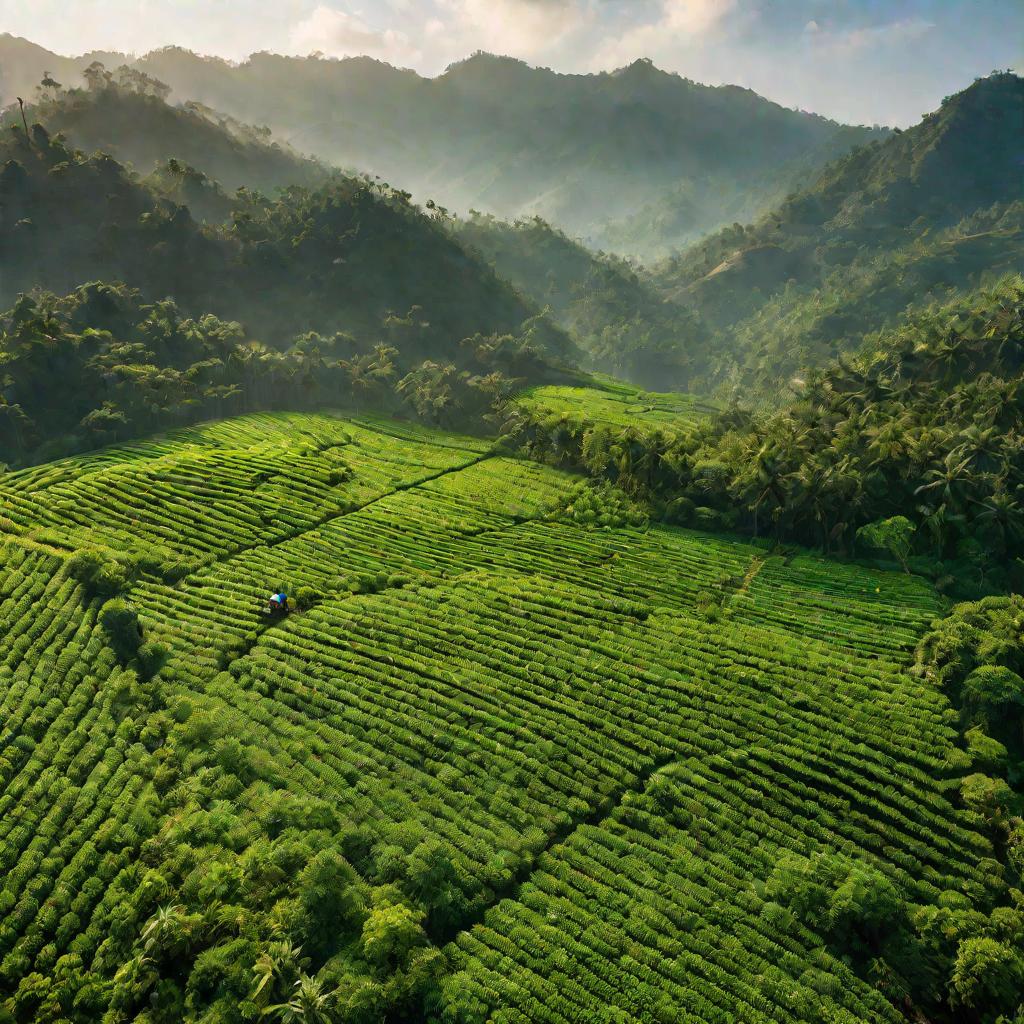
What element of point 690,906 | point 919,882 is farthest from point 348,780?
point 919,882

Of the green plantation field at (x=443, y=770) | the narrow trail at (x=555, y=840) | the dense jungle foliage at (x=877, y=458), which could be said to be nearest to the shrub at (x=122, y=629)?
the green plantation field at (x=443, y=770)

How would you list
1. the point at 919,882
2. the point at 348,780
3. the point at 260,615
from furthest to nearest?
1. the point at 260,615
2. the point at 348,780
3. the point at 919,882

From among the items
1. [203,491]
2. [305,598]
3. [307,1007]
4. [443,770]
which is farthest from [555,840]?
[203,491]

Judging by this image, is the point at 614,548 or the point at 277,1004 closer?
the point at 277,1004

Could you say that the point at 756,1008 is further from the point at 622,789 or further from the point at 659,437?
the point at 659,437

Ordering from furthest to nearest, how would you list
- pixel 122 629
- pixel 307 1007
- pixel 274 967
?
pixel 122 629 < pixel 274 967 < pixel 307 1007

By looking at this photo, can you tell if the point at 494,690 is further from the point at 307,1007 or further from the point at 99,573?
the point at 99,573
